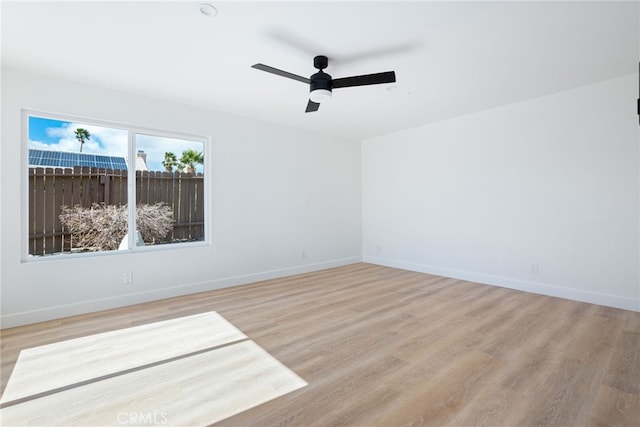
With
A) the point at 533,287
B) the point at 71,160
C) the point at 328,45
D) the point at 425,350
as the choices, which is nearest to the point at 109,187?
the point at 71,160

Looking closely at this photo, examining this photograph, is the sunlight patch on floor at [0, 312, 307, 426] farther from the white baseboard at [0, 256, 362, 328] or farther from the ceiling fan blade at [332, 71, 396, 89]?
the ceiling fan blade at [332, 71, 396, 89]

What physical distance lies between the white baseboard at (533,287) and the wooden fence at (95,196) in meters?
3.74

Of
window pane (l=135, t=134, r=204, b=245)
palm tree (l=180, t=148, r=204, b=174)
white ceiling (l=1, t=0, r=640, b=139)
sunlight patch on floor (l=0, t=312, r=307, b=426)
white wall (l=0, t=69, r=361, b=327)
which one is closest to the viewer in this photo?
sunlight patch on floor (l=0, t=312, r=307, b=426)

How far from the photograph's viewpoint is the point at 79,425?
1.59 m

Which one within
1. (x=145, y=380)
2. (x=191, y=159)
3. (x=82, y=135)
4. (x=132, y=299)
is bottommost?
(x=145, y=380)

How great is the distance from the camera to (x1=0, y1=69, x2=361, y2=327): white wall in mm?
2973

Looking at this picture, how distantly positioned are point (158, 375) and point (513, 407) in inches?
89.9

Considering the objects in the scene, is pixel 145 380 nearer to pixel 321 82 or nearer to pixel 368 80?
pixel 321 82

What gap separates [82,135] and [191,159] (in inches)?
47.5

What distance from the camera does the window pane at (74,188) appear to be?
3145 mm

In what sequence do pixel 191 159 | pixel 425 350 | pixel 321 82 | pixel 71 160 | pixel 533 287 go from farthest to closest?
pixel 191 159
pixel 533 287
pixel 71 160
pixel 321 82
pixel 425 350

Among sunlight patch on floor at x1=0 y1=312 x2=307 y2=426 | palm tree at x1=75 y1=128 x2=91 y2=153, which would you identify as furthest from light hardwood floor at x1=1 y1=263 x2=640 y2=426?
palm tree at x1=75 y1=128 x2=91 y2=153

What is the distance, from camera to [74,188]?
3371 mm

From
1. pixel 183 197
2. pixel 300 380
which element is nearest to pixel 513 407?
pixel 300 380
